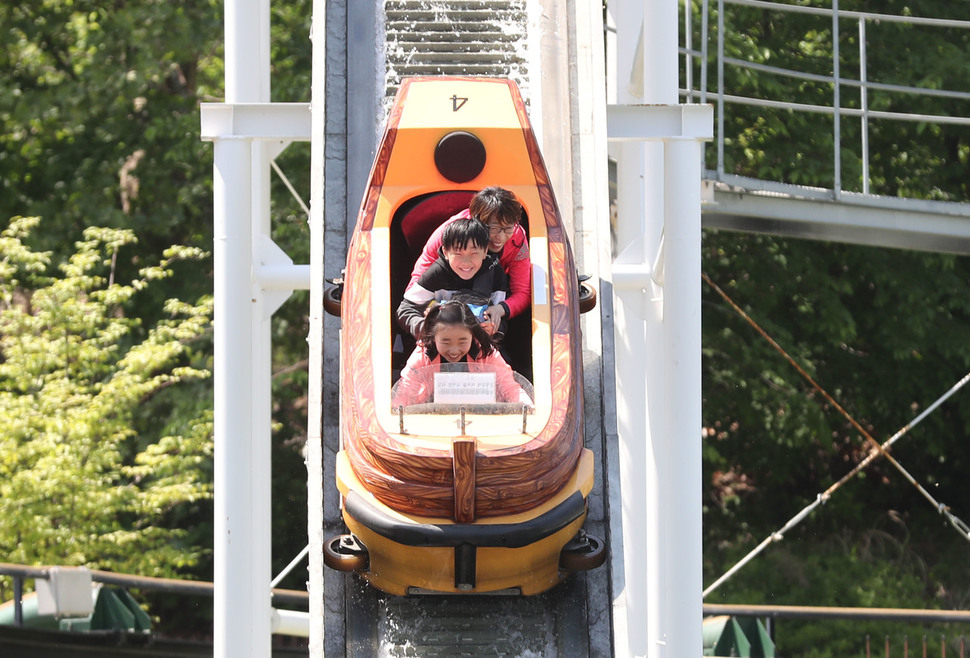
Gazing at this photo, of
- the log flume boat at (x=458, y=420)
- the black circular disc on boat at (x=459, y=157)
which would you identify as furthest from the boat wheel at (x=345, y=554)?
the black circular disc on boat at (x=459, y=157)

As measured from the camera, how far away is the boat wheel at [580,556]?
16.8ft

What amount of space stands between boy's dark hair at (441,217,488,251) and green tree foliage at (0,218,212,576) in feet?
20.5

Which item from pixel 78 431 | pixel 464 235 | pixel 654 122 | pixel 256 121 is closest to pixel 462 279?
pixel 464 235

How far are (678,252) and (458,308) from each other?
171cm

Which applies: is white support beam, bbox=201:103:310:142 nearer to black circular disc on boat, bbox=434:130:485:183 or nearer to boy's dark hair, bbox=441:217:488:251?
black circular disc on boat, bbox=434:130:485:183

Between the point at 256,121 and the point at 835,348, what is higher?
the point at 256,121

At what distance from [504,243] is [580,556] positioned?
1.27m

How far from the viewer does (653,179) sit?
24.9ft

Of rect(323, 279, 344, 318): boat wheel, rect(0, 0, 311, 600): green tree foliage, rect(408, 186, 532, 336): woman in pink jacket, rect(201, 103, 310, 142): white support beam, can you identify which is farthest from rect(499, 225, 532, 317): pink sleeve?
rect(0, 0, 311, 600): green tree foliage

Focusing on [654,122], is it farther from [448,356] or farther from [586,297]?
[448,356]

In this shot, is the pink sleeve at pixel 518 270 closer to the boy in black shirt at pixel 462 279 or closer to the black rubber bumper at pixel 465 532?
the boy in black shirt at pixel 462 279

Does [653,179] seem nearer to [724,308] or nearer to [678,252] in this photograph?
[678,252]

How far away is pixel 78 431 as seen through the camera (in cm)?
1080

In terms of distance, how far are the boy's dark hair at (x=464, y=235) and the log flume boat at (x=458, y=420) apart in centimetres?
25
